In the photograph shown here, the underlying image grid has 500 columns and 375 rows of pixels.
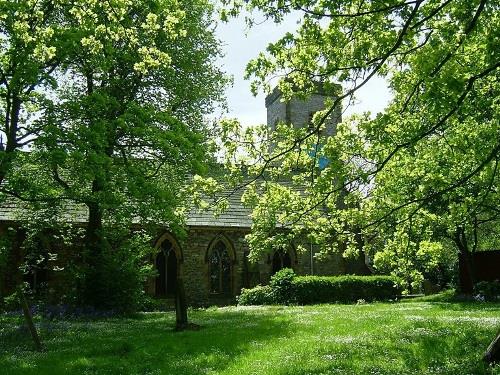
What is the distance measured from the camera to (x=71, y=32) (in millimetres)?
14344

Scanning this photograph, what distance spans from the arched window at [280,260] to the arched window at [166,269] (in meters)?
5.80

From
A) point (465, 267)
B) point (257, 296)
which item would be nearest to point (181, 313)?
point (257, 296)

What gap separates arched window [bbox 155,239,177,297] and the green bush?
4.22m

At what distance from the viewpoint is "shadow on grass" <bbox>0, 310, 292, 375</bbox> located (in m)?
9.55

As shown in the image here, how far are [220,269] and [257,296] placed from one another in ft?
12.2

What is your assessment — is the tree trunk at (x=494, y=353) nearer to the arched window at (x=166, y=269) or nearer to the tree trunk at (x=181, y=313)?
the tree trunk at (x=181, y=313)

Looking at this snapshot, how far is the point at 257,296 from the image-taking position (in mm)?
24531

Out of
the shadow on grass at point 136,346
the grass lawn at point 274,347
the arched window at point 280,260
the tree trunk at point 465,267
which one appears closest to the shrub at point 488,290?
the tree trunk at point 465,267

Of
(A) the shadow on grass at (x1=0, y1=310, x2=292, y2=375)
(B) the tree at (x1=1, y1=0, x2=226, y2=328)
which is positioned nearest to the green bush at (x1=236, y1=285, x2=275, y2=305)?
(B) the tree at (x1=1, y1=0, x2=226, y2=328)

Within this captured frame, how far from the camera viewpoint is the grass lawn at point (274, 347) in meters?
8.67

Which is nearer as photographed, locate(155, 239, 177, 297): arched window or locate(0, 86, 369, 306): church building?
locate(0, 86, 369, 306): church building

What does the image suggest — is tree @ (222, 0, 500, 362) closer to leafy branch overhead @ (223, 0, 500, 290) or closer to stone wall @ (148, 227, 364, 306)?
leafy branch overhead @ (223, 0, 500, 290)

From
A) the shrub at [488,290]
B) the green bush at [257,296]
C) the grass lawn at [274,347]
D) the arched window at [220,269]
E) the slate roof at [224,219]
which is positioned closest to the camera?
the grass lawn at [274,347]

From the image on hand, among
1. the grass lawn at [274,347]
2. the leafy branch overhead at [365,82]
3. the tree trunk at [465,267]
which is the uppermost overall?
the leafy branch overhead at [365,82]
